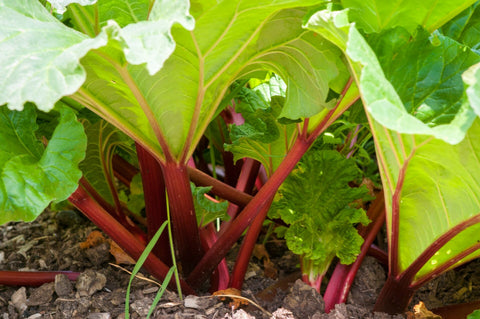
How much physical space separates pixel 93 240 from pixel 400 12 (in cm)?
97

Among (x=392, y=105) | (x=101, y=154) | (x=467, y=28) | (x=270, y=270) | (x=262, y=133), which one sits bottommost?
(x=270, y=270)

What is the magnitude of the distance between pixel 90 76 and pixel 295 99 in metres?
0.38

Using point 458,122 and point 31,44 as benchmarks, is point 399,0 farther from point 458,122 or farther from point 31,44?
point 31,44

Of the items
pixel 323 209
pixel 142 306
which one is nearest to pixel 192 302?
pixel 142 306

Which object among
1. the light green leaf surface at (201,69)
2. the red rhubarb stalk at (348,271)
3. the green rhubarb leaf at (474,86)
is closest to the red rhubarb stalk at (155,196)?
the light green leaf surface at (201,69)

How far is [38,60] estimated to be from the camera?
2.35 feet

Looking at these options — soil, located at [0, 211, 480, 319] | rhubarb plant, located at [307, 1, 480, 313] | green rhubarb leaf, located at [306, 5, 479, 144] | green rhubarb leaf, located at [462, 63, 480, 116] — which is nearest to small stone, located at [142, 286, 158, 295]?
soil, located at [0, 211, 480, 319]

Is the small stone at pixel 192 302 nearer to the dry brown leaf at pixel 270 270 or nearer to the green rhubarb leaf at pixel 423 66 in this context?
the dry brown leaf at pixel 270 270

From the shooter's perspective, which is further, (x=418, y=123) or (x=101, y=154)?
(x=101, y=154)

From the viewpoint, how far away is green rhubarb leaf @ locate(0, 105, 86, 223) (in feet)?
2.95

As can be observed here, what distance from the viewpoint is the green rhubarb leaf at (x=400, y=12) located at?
899 mm

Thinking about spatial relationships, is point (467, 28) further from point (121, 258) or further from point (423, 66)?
point (121, 258)

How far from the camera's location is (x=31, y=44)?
741mm

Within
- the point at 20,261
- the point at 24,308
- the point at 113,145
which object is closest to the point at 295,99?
the point at 113,145
